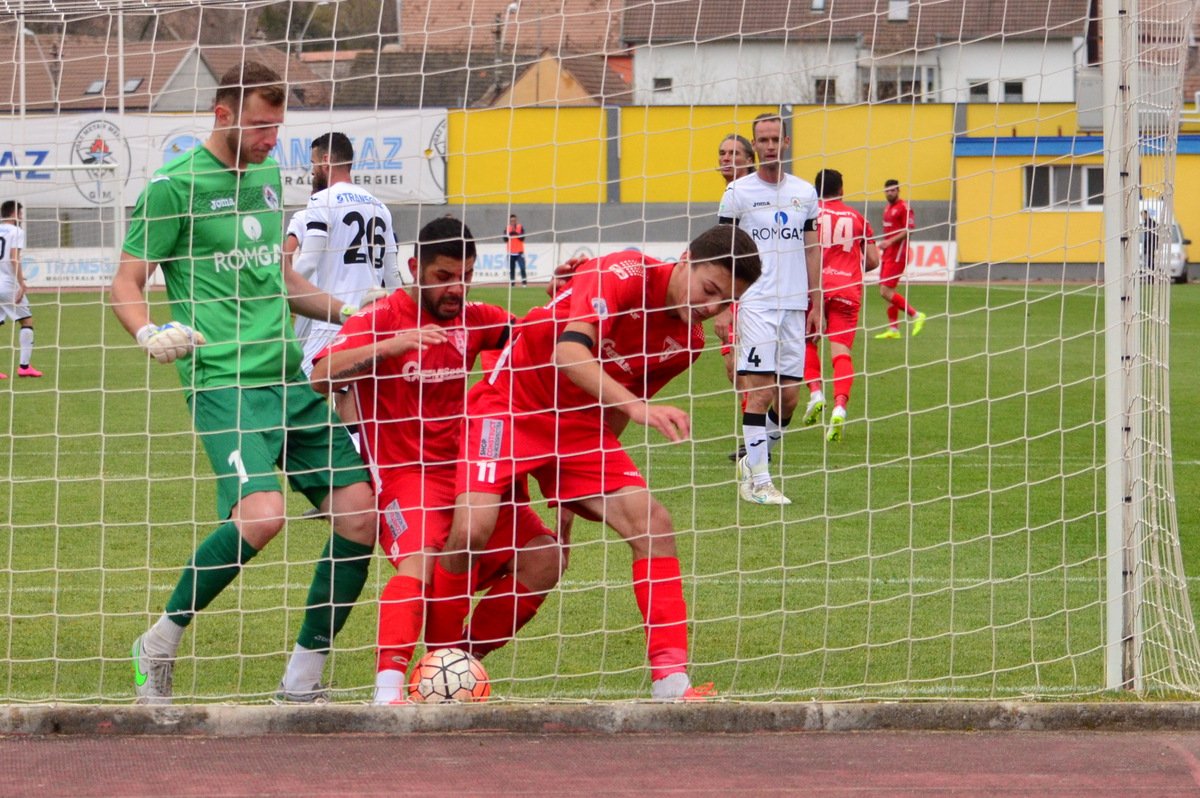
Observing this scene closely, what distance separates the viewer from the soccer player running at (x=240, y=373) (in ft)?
15.9

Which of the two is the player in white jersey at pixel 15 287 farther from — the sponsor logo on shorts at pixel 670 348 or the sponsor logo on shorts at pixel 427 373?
the sponsor logo on shorts at pixel 670 348

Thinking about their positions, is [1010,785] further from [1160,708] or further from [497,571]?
[497,571]

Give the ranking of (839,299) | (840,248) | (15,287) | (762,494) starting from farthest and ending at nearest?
(15,287), (840,248), (839,299), (762,494)

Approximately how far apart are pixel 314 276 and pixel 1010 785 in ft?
17.4

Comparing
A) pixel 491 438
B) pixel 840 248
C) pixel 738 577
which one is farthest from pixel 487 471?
pixel 840 248

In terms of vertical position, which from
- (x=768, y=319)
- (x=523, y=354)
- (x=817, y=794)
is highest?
(x=768, y=319)

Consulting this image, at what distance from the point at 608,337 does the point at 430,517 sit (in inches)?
31.2

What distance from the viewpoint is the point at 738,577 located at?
6199 millimetres

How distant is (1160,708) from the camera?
4.62 meters

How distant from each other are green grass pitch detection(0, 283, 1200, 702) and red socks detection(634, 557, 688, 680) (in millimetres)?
293

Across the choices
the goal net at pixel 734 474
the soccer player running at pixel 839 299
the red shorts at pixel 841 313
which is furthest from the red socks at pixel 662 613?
the red shorts at pixel 841 313

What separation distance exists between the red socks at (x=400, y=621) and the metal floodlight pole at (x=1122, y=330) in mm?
2096

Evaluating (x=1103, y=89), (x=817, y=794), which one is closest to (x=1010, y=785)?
(x=817, y=794)

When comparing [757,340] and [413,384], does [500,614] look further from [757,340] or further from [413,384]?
[757,340]
